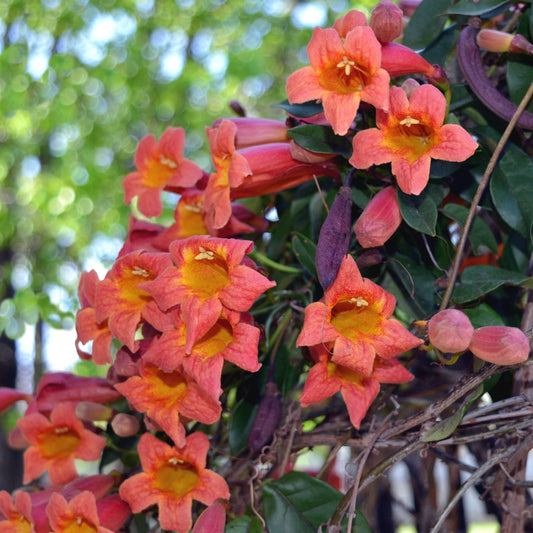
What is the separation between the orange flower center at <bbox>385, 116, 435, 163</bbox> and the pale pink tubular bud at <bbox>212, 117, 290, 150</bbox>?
0.59ft

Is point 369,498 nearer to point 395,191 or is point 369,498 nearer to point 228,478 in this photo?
point 228,478

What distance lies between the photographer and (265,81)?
406 centimetres

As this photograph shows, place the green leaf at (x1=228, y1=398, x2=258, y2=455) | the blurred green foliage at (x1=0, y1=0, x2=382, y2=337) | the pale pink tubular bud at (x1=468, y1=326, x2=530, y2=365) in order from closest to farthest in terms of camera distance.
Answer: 1. the pale pink tubular bud at (x1=468, y1=326, x2=530, y2=365)
2. the green leaf at (x1=228, y1=398, x2=258, y2=455)
3. the blurred green foliage at (x1=0, y1=0, x2=382, y2=337)

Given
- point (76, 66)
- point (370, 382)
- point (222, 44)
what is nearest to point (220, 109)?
point (222, 44)

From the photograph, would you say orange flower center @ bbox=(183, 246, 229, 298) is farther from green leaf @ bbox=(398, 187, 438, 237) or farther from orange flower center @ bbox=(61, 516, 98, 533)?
orange flower center @ bbox=(61, 516, 98, 533)

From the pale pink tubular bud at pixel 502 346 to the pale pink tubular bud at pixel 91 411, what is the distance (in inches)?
18.3

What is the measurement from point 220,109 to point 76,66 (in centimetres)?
110

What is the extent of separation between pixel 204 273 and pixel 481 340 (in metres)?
0.27

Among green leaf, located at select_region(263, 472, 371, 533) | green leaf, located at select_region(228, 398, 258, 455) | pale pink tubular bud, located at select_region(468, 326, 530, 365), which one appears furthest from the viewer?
green leaf, located at select_region(228, 398, 258, 455)

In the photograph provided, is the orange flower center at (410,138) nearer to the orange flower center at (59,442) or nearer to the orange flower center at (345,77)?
the orange flower center at (345,77)

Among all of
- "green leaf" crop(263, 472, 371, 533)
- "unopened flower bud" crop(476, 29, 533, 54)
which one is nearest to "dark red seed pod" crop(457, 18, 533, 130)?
"unopened flower bud" crop(476, 29, 533, 54)

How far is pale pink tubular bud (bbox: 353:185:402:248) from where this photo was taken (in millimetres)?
614

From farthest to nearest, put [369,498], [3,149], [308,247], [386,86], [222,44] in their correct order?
[222,44], [3,149], [369,498], [308,247], [386,86]

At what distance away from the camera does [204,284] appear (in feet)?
2.07
